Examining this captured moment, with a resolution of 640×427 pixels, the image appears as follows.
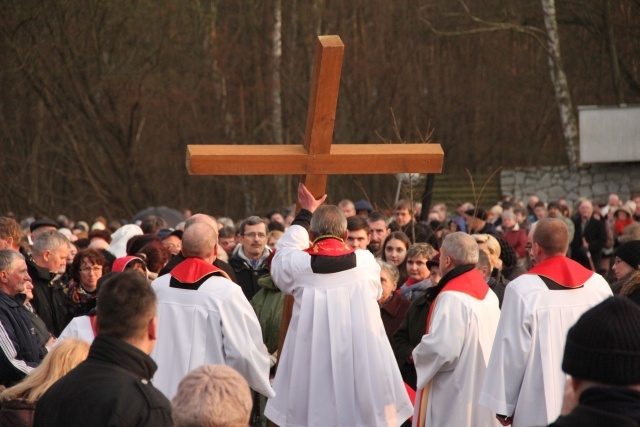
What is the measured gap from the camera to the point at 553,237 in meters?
6.56

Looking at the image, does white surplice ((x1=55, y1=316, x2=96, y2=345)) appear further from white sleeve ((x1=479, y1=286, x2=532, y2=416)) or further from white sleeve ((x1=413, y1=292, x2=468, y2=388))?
white sleeve ((x1=479, y1=286, x2=532, y2=416))

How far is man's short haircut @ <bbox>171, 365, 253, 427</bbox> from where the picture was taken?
3232 mm

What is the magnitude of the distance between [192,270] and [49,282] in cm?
185

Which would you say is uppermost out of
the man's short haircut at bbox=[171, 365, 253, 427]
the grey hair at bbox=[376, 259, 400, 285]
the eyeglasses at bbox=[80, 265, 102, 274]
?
the man's short haircut at bbox=[171, 365, 253, 427]

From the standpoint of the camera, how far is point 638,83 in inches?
1243

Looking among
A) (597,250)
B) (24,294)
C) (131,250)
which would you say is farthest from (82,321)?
(597,250)

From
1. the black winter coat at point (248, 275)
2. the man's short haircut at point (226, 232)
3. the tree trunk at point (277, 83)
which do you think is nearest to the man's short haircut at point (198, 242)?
the black winter coat at point (248, 275)


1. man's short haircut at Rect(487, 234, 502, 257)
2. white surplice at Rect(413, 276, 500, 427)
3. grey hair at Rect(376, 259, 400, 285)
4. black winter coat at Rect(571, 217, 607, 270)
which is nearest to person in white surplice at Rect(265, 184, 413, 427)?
white surplice at Rect(413, 276, 500, 427)

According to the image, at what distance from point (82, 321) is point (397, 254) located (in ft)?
13.7

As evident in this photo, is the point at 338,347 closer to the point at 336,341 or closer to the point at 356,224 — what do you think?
the point at 336,341

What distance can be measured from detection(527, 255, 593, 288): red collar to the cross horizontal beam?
1058 millimetres

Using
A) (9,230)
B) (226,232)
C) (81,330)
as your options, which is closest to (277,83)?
(226,232)

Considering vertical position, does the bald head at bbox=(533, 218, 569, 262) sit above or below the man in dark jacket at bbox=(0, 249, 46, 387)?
above

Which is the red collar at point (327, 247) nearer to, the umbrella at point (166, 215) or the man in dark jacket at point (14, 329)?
the man in dark jacket at point (14, 329)
